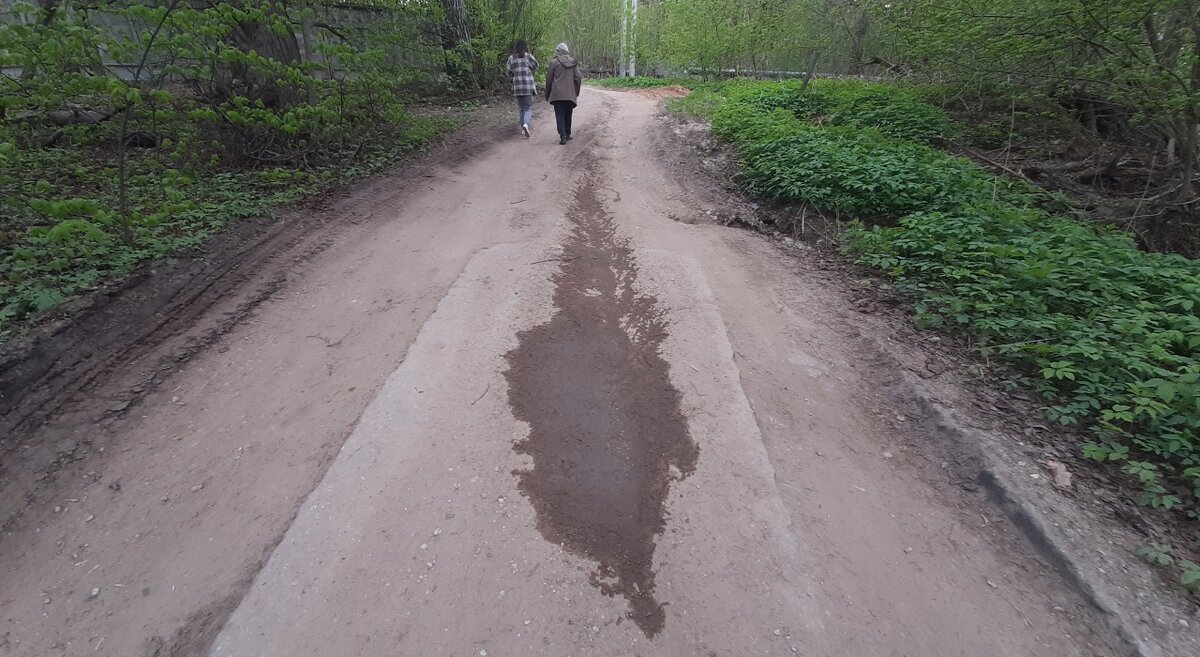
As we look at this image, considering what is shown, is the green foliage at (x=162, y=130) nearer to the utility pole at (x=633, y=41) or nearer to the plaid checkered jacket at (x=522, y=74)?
the plaid checkered jacket at (x=522, y=74)

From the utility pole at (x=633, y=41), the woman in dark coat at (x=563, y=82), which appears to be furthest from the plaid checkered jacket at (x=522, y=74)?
the utility pole at (x=633, y=41)

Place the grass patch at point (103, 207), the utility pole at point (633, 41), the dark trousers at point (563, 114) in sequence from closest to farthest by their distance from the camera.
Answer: the grass patch at point (103, 207)
the dark trousers at point (563, 114)
the utility pole at point (633, 41)

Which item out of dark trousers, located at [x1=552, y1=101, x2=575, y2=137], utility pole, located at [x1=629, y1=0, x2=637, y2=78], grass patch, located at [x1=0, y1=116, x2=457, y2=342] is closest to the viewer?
grass patch, located at [x1=0, y1=116, x2=457, y2=342]

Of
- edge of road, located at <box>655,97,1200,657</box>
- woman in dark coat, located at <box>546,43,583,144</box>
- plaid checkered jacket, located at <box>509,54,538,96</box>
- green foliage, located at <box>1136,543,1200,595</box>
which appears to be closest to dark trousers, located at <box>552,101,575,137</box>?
woman in dark coat, located at <box>546,43,583,144</box>

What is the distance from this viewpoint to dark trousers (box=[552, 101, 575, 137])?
9273 millimetres

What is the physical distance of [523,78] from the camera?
9656 mm

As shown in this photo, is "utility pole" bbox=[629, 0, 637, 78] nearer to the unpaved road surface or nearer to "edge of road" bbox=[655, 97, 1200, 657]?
the unpaved road surface

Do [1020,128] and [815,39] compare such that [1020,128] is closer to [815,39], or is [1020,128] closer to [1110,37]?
[1110,37]

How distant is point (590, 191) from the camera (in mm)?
7086

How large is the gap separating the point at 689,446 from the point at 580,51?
42483 mm

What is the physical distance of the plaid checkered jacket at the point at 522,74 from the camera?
31.5 ft

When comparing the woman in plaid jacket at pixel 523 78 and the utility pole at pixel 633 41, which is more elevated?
the utility pole at pixel 633 41

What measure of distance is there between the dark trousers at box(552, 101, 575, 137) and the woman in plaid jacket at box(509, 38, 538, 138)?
0.83 metres

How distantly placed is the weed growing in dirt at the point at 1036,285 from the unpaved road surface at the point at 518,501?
0.81m
